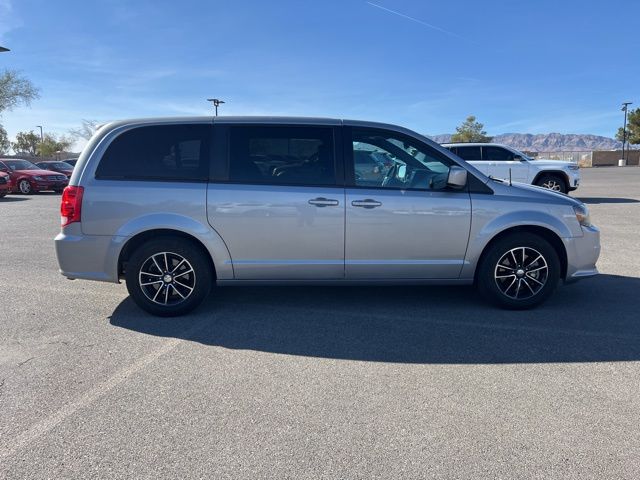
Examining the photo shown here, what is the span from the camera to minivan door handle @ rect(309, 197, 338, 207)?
462 centimetres

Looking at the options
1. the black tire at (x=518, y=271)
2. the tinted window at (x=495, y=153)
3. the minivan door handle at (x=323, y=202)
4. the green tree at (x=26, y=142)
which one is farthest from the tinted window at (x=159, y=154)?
the green tree at (x=26, y=142)

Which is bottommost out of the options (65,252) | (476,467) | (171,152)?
(476,467)

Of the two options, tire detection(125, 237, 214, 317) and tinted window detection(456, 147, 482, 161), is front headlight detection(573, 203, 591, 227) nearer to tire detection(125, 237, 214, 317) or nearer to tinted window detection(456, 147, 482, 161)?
tire detection(125, 237, 214, 317)

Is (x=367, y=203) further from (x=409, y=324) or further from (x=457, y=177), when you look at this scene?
(x=409, y=324)

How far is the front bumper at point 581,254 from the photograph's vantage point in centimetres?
487

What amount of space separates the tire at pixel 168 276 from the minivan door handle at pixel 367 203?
1582 mm

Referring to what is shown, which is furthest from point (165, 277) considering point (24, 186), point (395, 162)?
point (24, 186)

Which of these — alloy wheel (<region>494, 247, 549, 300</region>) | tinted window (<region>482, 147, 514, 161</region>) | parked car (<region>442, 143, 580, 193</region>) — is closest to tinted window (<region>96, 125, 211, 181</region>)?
alloy wheel (<region>494, 247, 549, 300</region>)

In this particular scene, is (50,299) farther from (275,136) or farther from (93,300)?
(275,136)

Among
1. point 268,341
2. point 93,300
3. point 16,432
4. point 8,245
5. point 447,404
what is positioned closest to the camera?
point 16,432

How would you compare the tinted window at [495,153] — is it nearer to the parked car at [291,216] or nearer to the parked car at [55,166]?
the parked car at [291,216]

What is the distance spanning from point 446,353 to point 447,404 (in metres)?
0.81

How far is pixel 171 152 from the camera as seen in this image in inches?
185

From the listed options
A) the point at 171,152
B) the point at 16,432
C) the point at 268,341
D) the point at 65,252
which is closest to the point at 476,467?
the point at 268,341
